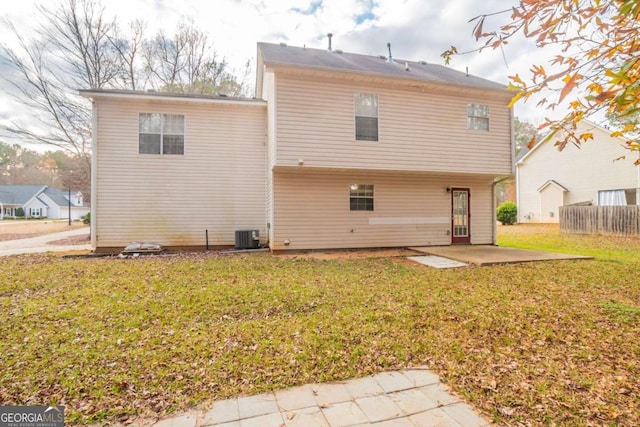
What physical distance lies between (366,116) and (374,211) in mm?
3068

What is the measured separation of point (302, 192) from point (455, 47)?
7.01 meters

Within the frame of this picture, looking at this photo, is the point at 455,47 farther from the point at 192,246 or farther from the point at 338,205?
the point at 192,246

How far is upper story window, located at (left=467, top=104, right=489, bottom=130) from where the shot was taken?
9641mm

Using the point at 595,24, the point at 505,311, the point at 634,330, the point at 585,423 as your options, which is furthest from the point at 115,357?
the point at 634,330

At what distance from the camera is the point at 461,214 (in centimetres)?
1056

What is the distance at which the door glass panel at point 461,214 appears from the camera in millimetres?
10523

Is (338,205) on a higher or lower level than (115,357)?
higher

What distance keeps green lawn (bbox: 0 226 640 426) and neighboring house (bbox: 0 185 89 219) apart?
146 ft

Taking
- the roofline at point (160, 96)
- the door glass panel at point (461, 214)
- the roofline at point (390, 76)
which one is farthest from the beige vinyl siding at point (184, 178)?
the door glass panel at point (461, 214)

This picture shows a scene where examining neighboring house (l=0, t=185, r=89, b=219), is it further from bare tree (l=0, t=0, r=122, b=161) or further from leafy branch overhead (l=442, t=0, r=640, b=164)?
leafy branch overhead (l=442, t=0, r=640, b=164)

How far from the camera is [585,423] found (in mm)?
1903

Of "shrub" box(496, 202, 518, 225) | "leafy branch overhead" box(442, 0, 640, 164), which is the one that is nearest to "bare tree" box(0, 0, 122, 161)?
"leafy branch overhead" box(442, 0, 640, 164)

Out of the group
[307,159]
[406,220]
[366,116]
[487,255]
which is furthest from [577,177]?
[307,159]

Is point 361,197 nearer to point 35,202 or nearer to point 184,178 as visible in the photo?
point 184,178
